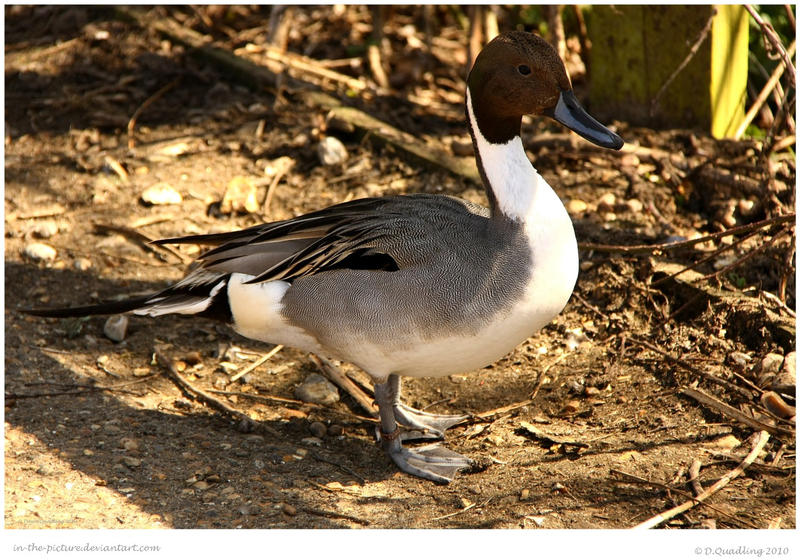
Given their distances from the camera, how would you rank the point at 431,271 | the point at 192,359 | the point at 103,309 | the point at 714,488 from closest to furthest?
the point at 714,488, the point at 431,271, the point at 103,309, the point at 192,359

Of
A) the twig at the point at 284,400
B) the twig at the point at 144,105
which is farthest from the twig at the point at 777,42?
the twig at the point at 144,105

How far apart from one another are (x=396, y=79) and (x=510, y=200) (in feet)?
8.78

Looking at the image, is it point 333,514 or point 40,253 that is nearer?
point 333,514

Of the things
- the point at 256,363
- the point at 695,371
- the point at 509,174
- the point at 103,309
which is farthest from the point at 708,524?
the point at 103,309

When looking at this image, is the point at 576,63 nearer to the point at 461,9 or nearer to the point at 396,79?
the point at 461,9

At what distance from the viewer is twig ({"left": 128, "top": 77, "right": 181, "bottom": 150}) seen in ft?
15.2

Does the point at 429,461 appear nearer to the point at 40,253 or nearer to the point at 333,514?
the point at 333,514

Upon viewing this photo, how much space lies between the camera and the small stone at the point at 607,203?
153 inches

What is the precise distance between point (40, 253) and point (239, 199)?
90 cm

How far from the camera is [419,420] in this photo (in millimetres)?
3064

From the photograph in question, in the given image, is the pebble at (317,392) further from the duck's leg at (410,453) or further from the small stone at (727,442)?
the small stone at (727,442)

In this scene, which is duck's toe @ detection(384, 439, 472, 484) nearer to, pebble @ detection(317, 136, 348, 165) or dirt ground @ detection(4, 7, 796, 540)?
dirt ground @ detection(4, 7, 796, 540)

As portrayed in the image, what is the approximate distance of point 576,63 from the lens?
5.39 m

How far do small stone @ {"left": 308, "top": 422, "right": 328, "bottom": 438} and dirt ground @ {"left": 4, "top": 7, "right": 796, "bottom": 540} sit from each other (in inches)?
1.0
